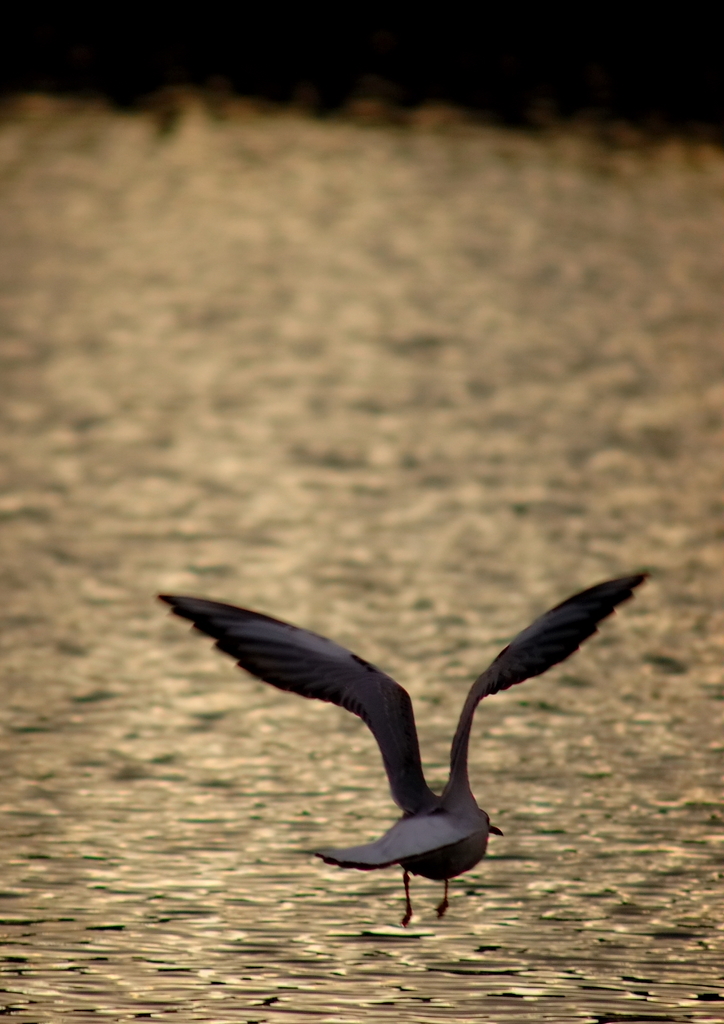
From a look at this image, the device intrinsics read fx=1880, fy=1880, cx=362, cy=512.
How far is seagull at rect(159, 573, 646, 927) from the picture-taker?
7527 mm

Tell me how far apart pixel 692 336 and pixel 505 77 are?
20.2 m

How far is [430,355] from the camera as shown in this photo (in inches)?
953

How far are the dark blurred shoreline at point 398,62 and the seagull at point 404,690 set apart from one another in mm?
30901

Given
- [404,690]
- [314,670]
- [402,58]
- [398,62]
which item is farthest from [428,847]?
[402,58]

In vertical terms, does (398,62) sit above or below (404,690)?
below

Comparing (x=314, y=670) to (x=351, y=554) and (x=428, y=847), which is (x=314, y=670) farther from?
(x=351, y=554)

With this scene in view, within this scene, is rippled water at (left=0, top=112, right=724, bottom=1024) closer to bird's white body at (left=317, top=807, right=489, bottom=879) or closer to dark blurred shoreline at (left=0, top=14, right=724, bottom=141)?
bird's white body at (left=317, top=807, right=489, bottom=879)

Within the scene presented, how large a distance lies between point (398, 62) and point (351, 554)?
3011 cm

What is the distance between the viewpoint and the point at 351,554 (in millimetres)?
16734

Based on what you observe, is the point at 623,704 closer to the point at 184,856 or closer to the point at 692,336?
the point at 184,856

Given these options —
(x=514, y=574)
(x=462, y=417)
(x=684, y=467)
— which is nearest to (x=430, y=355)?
(x=462, y=417)

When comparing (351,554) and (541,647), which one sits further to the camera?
(351,554)

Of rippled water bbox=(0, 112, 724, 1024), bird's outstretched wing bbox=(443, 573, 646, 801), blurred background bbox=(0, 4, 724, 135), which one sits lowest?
blurred background bbox=(0, 4, 724, 135)

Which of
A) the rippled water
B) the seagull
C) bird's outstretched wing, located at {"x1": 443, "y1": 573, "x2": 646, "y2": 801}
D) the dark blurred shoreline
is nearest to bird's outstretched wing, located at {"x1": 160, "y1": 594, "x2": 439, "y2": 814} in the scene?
the seagull
